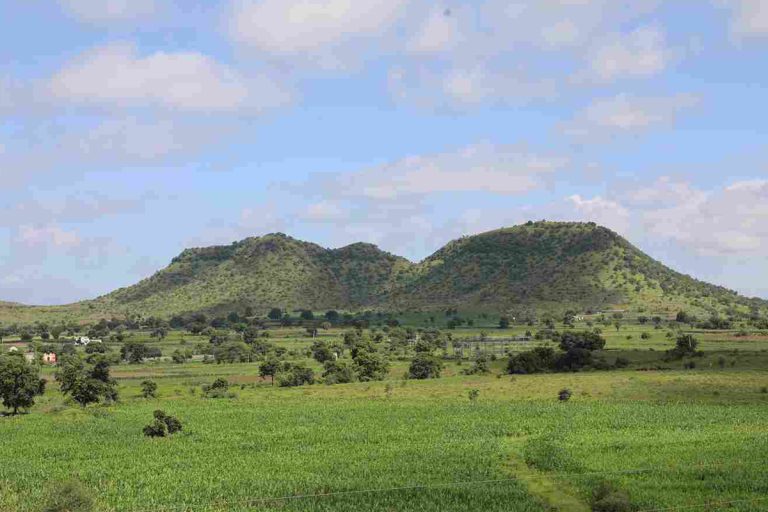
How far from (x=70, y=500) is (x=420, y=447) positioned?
81.2ft

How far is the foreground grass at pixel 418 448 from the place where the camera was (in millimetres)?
39375

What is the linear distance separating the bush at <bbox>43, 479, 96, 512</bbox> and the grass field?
2.06 meters

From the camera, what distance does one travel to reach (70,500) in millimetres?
35375

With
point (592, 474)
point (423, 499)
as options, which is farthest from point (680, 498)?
point (423, 499)

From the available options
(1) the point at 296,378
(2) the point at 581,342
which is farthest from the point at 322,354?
(2) the point at 581,342

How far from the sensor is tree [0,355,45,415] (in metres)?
78.5

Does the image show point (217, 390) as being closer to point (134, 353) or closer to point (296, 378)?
point (296, 378)

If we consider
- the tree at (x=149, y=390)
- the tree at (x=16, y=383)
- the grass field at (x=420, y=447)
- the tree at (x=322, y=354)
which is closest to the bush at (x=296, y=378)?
the grass field at (x=420, y=447)

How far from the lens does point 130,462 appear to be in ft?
164

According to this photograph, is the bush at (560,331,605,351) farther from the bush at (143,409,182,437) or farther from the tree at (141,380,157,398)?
the bush at (143,409,182,437)

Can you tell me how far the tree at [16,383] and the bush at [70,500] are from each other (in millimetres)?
47510

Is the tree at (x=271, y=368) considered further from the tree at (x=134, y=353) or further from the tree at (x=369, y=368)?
the tree at (x=134, y=353)

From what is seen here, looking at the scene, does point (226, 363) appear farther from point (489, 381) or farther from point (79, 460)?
point (79, 460)

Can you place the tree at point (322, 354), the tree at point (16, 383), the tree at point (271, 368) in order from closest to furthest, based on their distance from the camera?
the tree at point (16, 383)
the tree at point (271, 368)
the tree at point (322, 354)
